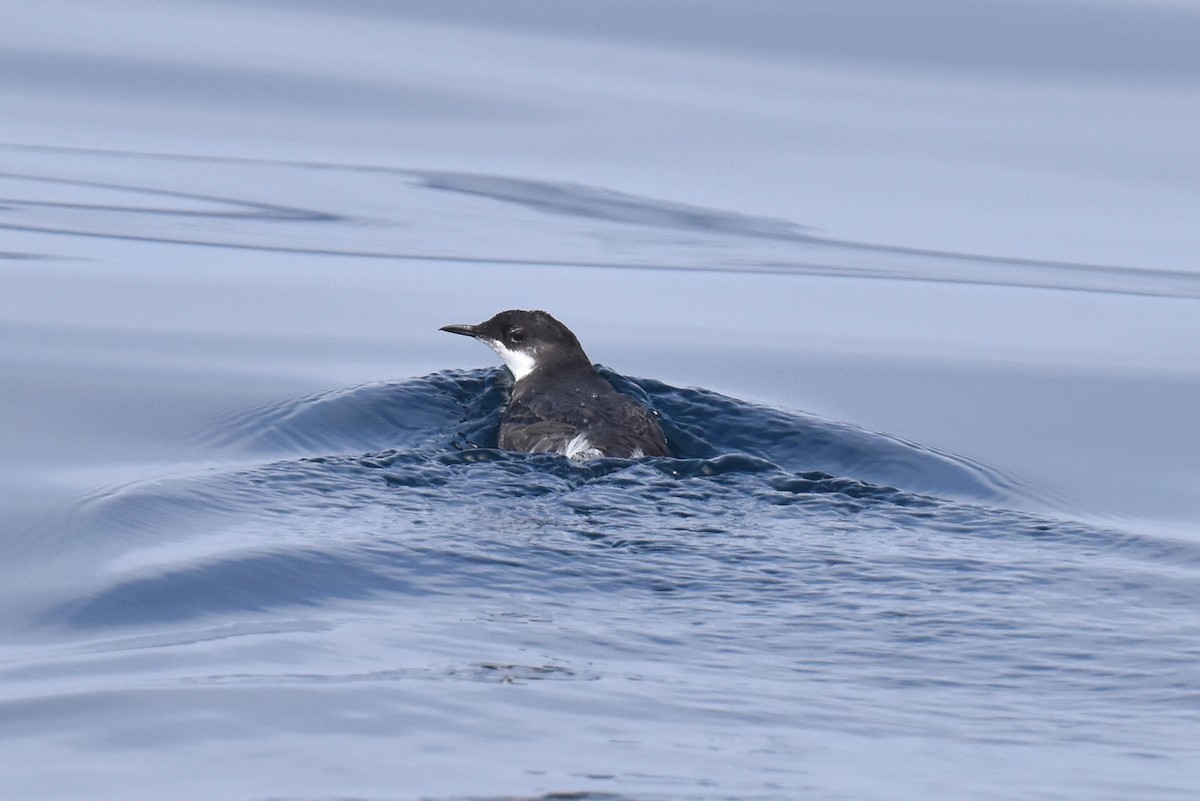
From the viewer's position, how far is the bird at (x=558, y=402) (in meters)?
8.38

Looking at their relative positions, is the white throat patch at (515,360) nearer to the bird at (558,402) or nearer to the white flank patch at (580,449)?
the bird at (558,402)

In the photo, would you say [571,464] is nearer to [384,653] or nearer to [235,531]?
[235,531]

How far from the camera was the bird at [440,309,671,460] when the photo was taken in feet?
27.5

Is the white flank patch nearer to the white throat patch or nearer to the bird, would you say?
the bird

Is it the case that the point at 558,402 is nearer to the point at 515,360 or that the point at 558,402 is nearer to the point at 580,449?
the point at 580,449

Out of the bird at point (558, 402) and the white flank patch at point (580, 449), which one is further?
the bird at point (558, 402)

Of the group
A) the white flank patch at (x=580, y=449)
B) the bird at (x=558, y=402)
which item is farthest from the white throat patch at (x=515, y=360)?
the white flank patch at (x=580, y=449)

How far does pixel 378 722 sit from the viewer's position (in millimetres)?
4750

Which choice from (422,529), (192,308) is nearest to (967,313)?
(192,308)

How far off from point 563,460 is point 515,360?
5.99 feet

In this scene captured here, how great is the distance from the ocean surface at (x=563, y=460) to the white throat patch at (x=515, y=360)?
0.15 meters

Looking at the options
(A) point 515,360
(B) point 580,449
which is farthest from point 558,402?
(A) point 515,360

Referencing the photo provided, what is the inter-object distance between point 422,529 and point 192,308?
4.63 metres

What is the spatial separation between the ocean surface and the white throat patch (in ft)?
0.48
